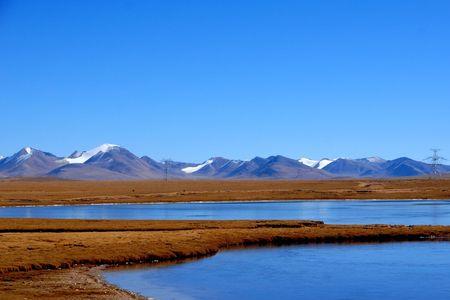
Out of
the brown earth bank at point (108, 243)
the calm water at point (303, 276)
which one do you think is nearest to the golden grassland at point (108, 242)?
the brown earth bank at point (108, 243)

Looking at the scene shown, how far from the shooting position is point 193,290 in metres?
32.5

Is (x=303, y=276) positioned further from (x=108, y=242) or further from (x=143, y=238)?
(x=143, y=238)

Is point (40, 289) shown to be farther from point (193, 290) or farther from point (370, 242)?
point (370, 242)

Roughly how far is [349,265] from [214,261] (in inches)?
326

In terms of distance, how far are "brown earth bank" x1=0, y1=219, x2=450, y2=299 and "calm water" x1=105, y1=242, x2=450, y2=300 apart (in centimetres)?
240

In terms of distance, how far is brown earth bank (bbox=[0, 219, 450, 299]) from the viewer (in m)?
32.4

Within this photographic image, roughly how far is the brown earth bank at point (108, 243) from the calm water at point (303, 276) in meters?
2.40

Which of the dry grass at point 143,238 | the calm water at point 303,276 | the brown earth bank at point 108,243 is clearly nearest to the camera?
the calm water at point 303,276

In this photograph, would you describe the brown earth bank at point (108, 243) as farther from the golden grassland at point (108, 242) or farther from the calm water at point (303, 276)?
the calm water at point (303, 276)

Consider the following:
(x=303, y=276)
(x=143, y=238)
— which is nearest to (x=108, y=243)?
(x=143, y=238)

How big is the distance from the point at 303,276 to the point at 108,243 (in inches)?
607

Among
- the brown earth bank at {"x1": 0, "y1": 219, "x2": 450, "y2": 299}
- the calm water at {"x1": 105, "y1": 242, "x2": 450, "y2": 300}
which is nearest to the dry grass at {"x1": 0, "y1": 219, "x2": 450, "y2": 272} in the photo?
the brown earth bank at {"x1": 0, "y1": 219, "x2": 450, "y2": 299}

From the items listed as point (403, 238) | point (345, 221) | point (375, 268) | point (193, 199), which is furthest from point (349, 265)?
point (193, 199)

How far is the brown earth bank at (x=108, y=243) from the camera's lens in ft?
106
